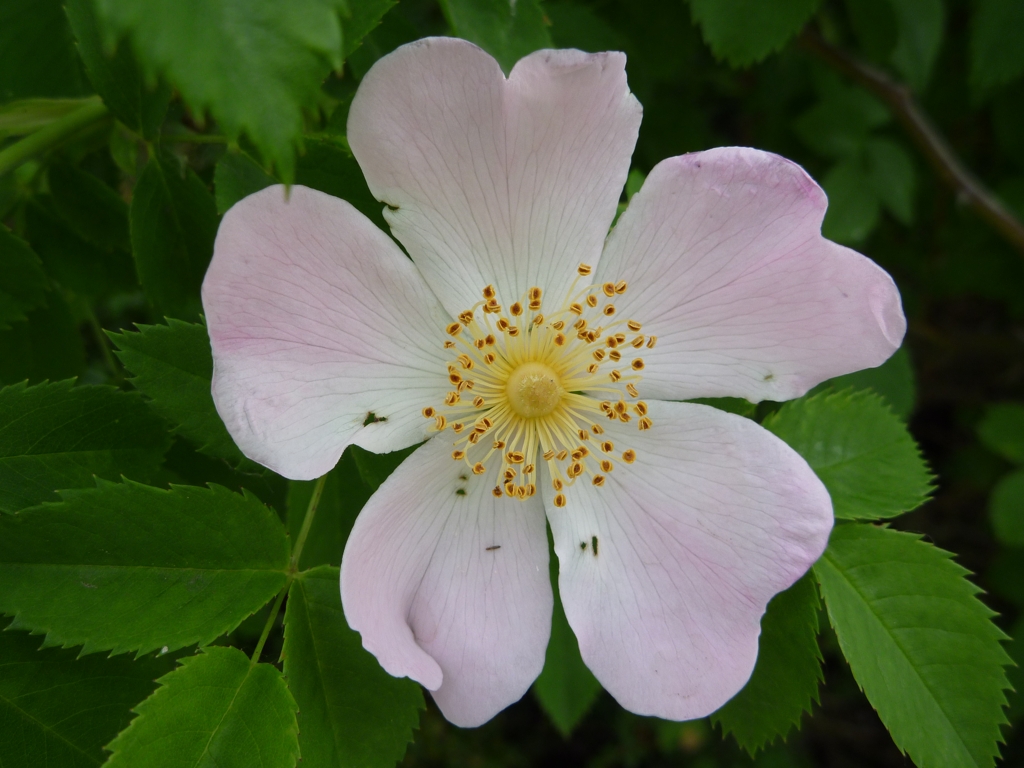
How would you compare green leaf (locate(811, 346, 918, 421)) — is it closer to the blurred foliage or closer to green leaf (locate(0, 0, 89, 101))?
the blurred foliage

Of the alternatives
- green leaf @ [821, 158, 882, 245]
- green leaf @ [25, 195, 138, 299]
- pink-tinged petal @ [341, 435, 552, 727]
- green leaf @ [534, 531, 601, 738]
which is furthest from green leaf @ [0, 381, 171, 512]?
green leaf @ [821, 158, 882, 245]

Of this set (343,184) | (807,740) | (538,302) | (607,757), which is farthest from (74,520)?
(807,740)

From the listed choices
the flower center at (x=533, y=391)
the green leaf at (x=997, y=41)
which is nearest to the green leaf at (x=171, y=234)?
the flower center at (x=533, y=391)

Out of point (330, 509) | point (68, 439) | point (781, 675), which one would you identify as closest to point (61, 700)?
point (68, 439)

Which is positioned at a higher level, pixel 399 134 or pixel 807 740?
pixel 399 134

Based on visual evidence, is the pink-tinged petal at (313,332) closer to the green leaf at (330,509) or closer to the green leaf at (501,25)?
the green leaf at (330,509)

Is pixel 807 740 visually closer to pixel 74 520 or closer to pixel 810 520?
pixel 810 520
